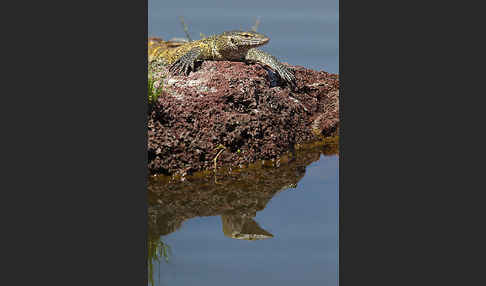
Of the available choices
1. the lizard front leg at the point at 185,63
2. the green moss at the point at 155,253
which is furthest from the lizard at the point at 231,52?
the green moss at the point at 155,253

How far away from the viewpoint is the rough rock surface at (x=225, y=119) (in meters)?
6.63

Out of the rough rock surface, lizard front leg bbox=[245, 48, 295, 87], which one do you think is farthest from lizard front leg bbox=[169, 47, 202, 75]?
lizard front leg bbox=[245, 48, 295, 87]

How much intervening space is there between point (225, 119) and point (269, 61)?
160cm

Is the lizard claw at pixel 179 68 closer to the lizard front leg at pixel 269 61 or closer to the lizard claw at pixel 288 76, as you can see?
the lizard front leg at pixel 269 61

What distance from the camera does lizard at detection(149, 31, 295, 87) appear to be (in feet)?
25.8

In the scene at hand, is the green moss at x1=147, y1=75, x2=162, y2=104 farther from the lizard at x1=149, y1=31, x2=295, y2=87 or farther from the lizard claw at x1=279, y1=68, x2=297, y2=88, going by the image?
the lizard claw at x1=279, y1=68, x2=297, y2=88

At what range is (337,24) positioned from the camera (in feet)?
19.7

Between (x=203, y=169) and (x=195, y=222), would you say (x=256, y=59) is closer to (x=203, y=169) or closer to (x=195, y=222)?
(x=203, y=169)

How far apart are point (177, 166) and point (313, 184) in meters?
1.40

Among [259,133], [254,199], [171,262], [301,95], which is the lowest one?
[171,262]

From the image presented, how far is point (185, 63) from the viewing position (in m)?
7.77

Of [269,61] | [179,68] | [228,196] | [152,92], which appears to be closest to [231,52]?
[269,61]

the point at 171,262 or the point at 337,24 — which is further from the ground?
the point at 337,24

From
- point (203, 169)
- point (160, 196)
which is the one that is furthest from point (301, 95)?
point (160, 196)
